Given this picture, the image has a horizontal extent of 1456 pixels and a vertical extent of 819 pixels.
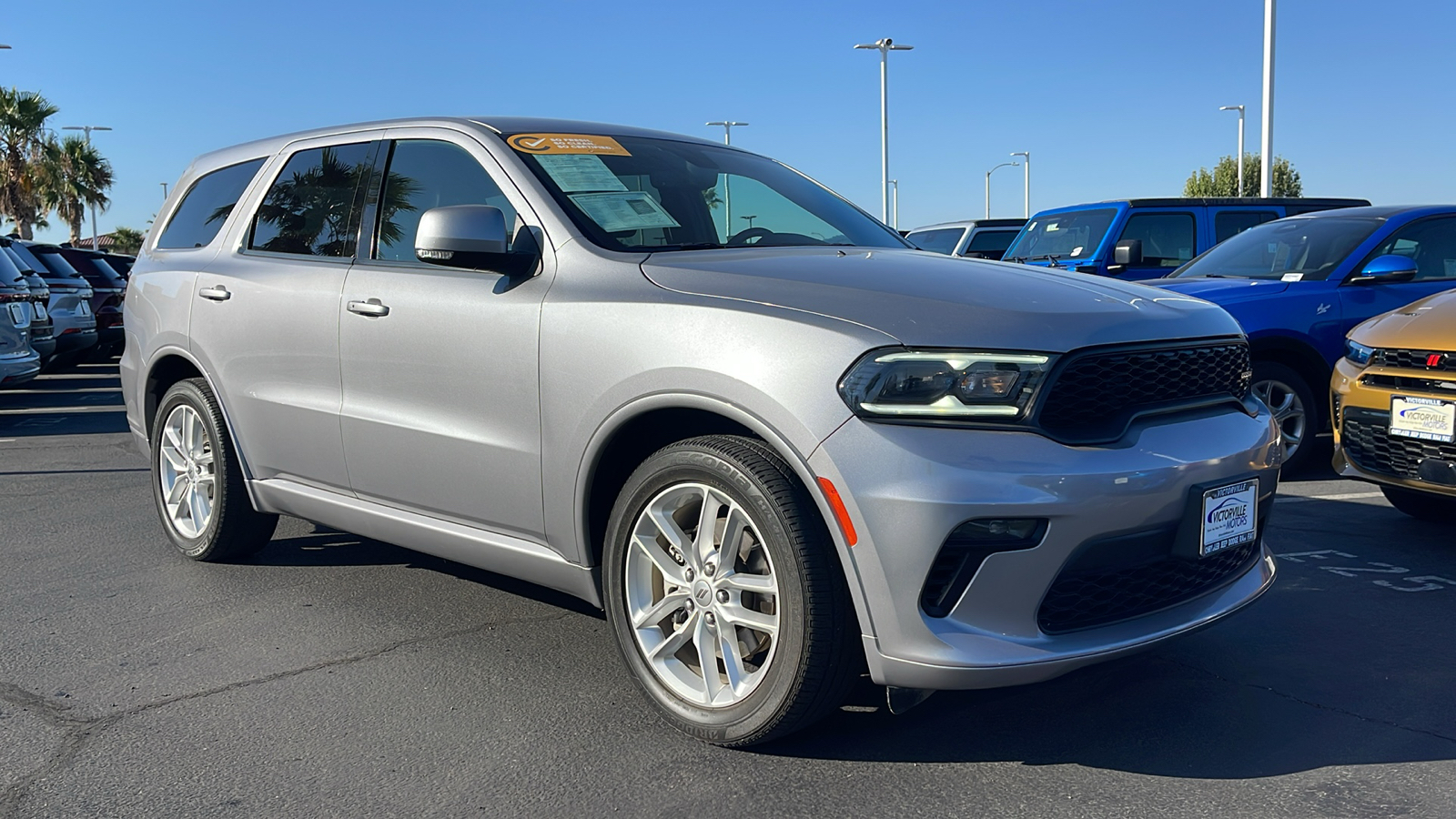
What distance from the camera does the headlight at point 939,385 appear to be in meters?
2.79

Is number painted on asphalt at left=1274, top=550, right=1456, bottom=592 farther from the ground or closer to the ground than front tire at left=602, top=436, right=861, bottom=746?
closer to the ground

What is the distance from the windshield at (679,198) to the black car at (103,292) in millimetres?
15069

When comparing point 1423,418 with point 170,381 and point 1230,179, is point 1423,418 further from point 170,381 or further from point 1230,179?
point 1230,179

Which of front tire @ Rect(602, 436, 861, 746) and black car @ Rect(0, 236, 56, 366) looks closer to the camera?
front tire @ Rect(602, 436, 861, 746)

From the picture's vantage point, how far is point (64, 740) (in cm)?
327

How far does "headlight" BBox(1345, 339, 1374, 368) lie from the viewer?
5.36m

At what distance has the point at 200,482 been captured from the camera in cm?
516

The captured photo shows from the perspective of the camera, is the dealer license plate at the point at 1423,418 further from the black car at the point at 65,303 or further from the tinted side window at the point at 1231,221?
the black car at the point at 65,303

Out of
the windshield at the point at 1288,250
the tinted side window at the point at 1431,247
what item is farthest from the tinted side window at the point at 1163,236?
the tinted side window at the point at 1431,247

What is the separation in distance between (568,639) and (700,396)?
1.38m

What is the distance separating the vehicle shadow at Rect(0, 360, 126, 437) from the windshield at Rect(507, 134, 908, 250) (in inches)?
310

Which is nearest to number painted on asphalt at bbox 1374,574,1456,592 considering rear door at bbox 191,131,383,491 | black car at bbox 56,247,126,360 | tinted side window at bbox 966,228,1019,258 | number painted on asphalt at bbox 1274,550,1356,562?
number painted on asphalt at bbox 1274,550,1356,562

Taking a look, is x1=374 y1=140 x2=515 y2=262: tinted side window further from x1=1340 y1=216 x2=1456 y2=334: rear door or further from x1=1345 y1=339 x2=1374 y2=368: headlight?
x1=1340 y1=216 x2=1456 y2=334: rear door

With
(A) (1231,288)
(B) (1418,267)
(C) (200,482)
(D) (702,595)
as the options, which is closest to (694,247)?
(D) (702,595)
